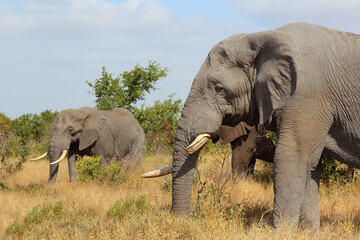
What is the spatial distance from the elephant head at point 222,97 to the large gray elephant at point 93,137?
5.70 metres

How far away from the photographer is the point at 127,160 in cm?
1214

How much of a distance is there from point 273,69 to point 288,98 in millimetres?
321

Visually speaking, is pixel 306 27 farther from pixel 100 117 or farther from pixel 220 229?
pixel 100 117

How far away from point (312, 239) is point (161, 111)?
523 inches

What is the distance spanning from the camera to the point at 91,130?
1134cm

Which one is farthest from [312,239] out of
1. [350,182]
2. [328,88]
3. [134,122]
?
[134,122]

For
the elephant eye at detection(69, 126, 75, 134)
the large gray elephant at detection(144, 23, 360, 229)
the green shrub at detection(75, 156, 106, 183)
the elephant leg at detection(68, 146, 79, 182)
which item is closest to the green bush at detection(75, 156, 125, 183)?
the green shrub at detection(75, 156, 106, 183)

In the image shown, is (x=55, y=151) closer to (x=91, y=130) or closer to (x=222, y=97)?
(x=91, y=130)

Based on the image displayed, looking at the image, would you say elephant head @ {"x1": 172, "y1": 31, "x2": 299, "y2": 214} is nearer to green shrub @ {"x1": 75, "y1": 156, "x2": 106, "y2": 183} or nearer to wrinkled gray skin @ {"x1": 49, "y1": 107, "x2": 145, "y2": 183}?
green shrub @ {"x1": 75, "y1": 156, "x2": 106, "y2": 183}

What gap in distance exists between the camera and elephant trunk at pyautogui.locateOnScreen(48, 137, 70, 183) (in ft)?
33.5

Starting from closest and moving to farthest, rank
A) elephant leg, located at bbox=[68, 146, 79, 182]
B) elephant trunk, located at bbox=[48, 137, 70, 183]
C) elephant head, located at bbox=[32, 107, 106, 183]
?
1. elephant trunk, located at bbox=[48, 137, 70, 183]
2. elephant head, located at bbox=[32, 107, 106, 183]
3. elephant leg, located at bbox=[68, 146, 79, 182]

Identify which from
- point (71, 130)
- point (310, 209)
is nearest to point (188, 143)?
point (310, 209)

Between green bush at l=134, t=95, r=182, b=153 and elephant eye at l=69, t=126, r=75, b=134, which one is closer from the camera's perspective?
elephant eye at l=69, t=126, r=75, b=134

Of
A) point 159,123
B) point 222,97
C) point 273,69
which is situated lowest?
point 159,123
